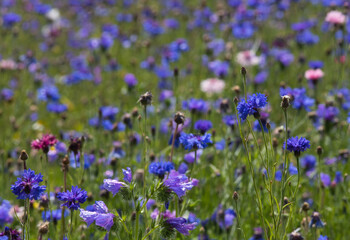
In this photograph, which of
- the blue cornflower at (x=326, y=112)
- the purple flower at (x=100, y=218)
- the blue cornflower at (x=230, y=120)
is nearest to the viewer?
the purple flower at (x=100, y=218)

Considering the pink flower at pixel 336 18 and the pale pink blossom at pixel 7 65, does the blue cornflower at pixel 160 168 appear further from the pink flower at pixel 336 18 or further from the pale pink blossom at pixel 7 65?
the pale pink blossom at pixel 7 65

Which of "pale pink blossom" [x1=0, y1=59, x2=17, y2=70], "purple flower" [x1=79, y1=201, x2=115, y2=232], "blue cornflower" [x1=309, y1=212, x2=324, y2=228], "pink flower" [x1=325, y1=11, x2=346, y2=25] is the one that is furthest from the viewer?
"pale pink blossom" [x1=0, y1=59, x2=17, y2=70]

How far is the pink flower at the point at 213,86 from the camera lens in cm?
391

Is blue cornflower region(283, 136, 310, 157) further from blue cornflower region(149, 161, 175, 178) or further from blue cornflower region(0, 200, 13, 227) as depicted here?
blue cornflower region(0, 200, 13, 227)

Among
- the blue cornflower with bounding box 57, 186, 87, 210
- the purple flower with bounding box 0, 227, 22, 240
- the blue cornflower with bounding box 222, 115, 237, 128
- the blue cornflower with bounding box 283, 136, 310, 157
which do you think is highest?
the blue cornflower with bounding box 222, 115, 237, 128

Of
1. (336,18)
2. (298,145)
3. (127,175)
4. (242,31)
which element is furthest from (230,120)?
(242,31)

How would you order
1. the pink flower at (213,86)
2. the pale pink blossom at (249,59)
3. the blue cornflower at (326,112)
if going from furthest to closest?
the pale pink blossom at (249,59) < the pink flower at (213,86) < the blue cornflower at (326,112)

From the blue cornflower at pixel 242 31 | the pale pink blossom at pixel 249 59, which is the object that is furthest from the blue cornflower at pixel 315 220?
the blue cornflower at pixel 242 31

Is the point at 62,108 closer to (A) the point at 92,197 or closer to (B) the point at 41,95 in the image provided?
(B) the point at 41,95

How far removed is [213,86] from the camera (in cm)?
393

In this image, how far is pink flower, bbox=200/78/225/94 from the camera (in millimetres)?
3912

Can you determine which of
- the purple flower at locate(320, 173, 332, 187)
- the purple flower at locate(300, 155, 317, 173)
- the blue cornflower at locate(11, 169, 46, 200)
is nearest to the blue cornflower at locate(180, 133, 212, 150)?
the blue cornflower at locate(11, 169, 46, 200)

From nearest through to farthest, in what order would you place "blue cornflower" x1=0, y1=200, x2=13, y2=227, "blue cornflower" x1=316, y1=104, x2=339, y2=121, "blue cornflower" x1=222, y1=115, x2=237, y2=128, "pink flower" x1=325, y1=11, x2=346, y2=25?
"blue cornflower" x1=0, y1=200, x2=13, y2=227 < "blue cornflower" x1=222, y1=115, x2=237, y2=128 < "blue cornflower" x1=316, y1=104, x2=339, y2=121 < "pink flower" x1=325, y1=11, x2=346, y2=25

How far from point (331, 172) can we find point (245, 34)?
6.41 feet
